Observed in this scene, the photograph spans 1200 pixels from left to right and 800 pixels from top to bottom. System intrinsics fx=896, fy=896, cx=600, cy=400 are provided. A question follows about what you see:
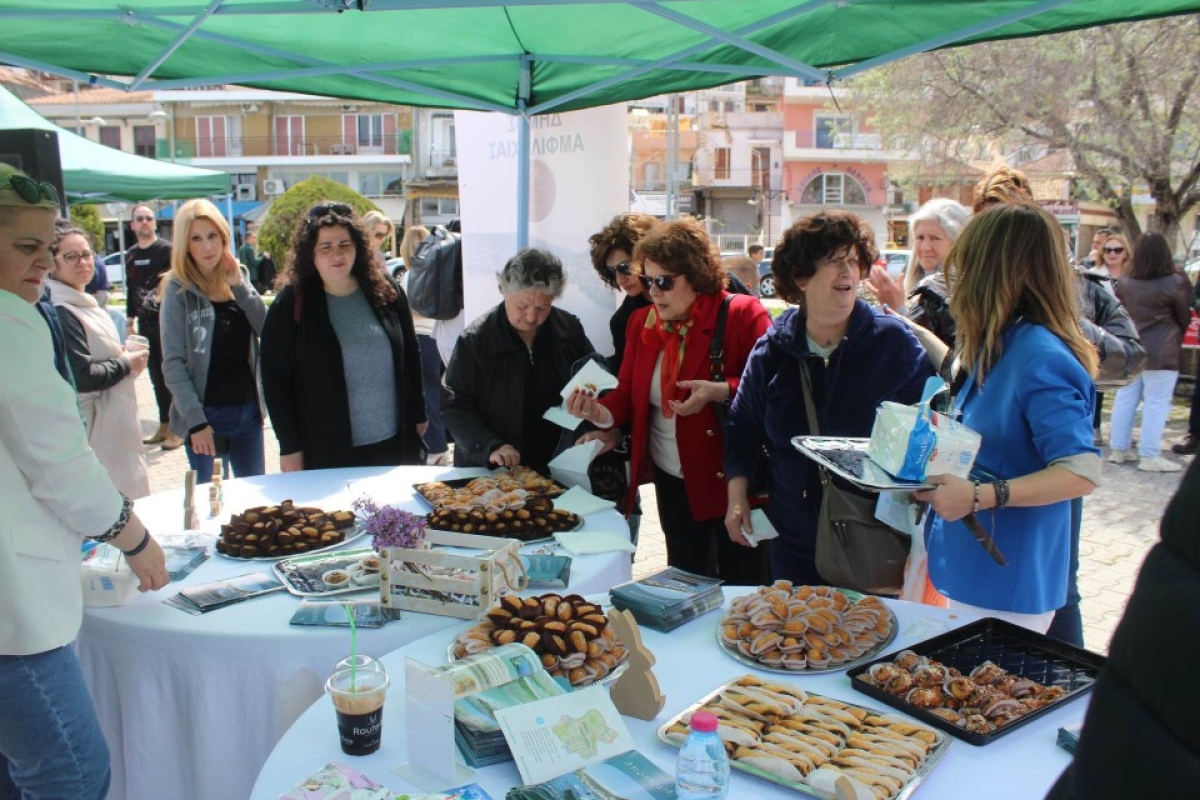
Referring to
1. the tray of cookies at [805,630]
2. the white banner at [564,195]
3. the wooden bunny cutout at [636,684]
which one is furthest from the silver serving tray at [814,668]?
the white banner at [564,195]

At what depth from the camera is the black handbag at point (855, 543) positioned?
2.38 metres

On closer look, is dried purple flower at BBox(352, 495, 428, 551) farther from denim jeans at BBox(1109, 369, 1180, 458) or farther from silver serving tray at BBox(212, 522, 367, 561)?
denim jeans at BBox(1109, 369, 1180, 458)

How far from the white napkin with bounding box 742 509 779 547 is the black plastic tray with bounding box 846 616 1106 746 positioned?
31.8 inches

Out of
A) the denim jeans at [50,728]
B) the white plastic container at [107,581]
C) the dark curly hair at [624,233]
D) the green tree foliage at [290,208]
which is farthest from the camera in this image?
the green tree foliage at [290,208]

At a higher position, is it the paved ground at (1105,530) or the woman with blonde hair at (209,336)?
the woman with blonde hair at (209,336)

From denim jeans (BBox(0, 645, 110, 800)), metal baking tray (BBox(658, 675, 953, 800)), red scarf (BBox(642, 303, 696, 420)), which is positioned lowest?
denim jeans (BBox(0, 645, 110, 800))

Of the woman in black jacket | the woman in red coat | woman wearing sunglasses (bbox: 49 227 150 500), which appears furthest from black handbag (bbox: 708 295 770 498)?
woman wearing sunglasses (bbox: 49 227 150 500)

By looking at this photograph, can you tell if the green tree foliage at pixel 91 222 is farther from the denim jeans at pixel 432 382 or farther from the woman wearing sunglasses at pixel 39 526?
the woman wearing sunglasses at pixel 39 526

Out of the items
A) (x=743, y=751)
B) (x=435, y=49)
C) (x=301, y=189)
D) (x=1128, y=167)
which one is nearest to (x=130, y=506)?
(x=743, y=751)

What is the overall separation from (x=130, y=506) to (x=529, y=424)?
5.43 ft

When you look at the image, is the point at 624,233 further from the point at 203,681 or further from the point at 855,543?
the point at 203,681

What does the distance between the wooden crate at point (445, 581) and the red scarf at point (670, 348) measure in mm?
1168

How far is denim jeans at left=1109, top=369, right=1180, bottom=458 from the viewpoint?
6.98 meters

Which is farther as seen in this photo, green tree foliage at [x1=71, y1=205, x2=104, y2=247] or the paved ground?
green tree foliage at [x1=71, y1=205, x2=104, y2=247]
